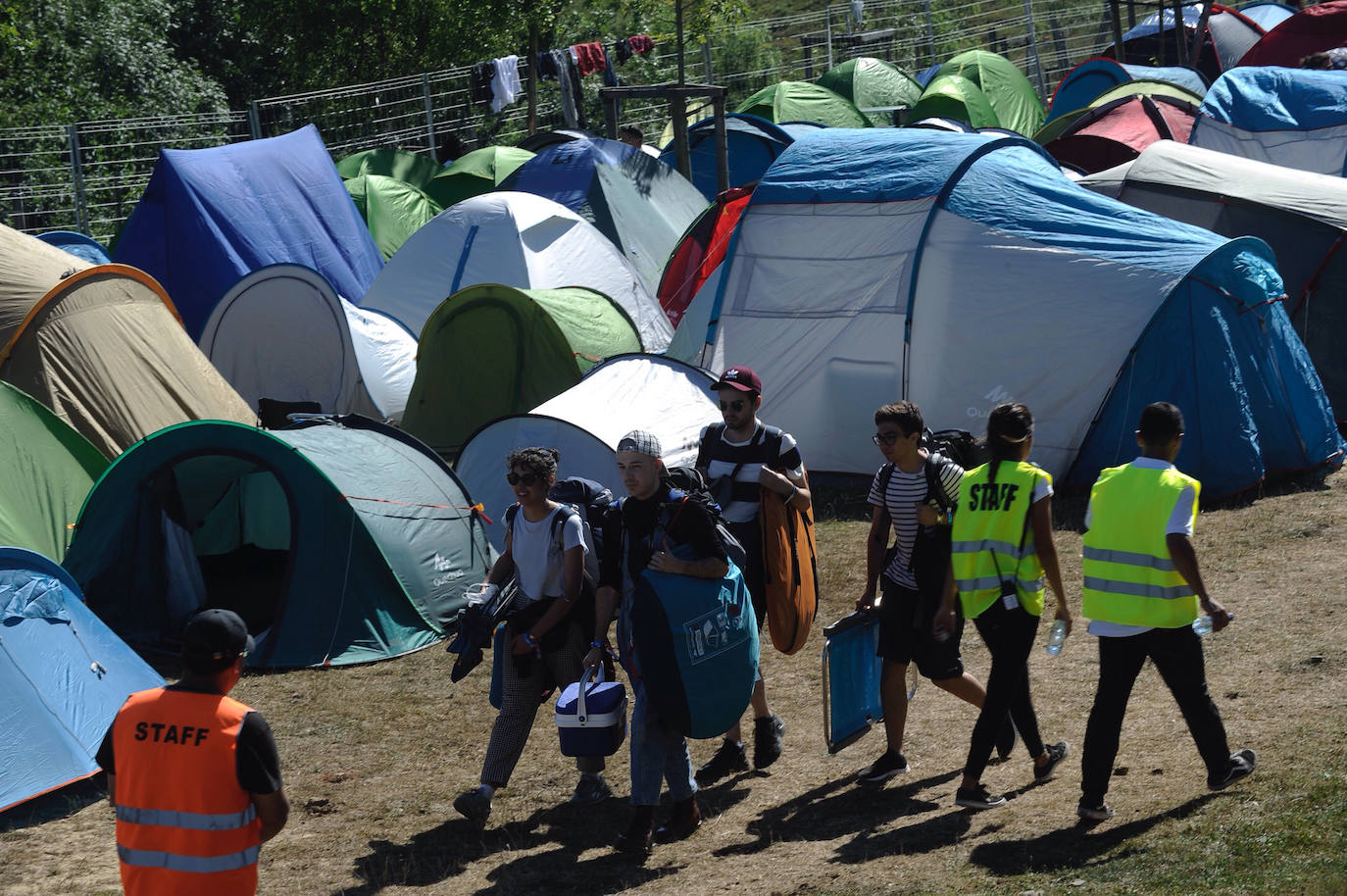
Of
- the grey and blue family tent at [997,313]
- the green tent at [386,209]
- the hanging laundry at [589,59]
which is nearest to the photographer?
the grey and blue family tent at [997,313]

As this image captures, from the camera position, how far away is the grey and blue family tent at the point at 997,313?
9578mm

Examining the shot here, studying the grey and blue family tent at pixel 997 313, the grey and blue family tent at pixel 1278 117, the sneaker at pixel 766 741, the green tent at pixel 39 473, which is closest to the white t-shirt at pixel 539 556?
the sneaker at pixel 766 741

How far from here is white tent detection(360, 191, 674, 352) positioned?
13.5 metres

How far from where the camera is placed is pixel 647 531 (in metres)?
5.23

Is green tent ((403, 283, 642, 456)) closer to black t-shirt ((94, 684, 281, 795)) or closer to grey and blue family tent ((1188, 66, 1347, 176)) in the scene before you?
grey and blue family tent ((1188, 66, 1347, 176))

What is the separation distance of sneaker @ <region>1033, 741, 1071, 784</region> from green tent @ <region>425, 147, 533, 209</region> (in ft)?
48.3

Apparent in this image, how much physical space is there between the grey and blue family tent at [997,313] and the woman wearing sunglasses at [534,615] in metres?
5.20

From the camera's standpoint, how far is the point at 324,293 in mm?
13086

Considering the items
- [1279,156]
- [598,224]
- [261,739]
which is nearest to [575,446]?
[261,739]

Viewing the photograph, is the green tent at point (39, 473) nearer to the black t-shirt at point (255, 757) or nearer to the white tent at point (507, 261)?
the white tent at point (507, 261)

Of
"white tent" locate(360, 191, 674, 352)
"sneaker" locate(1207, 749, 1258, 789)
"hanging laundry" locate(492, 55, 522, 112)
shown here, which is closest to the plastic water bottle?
"sneaker" locate(1207, 749, 1258, 789)

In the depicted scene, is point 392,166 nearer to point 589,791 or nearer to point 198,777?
point 589,791

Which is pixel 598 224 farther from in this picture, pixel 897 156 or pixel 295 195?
pixel 897 156

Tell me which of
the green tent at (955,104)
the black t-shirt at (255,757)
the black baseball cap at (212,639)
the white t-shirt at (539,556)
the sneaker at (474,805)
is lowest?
the sneaker at (474,805)
